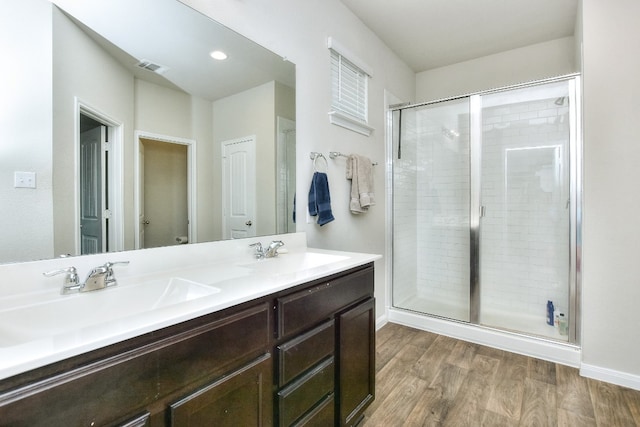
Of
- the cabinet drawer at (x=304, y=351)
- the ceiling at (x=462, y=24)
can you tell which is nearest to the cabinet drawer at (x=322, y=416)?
the cabinet drawer at (x=304, y=351)

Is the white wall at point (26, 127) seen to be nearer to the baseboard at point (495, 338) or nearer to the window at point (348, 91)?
the window at point (348, 91)

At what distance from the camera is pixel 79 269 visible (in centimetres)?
107

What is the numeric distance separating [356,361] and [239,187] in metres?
1.06

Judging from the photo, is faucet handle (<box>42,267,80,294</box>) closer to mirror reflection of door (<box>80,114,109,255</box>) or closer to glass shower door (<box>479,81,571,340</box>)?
mirror reflection of door (<box>80,114,109,255</box>)

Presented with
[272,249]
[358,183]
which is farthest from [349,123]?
[272,249]

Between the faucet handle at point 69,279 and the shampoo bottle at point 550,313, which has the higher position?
the faucet handle at point 69,279

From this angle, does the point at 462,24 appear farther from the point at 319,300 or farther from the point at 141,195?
the point at 141,195

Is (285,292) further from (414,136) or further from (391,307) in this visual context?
(414,136)

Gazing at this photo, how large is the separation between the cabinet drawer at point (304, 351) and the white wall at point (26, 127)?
2.83 feet

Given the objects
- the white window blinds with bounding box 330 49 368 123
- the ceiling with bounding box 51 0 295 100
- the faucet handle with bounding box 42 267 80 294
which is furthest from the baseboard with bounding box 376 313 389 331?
the faucet handle with bounding box 42 267 80 294

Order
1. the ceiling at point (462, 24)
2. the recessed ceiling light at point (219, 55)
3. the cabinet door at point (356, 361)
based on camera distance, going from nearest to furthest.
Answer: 1. the cabinet door at point (356, 361)
2. the recessed ceiling light at point (219, 55)
3. the ceiling at point (462, 24)

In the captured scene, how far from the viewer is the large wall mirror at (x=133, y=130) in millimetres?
974

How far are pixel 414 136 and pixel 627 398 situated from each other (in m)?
2.55

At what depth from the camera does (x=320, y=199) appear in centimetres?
205
